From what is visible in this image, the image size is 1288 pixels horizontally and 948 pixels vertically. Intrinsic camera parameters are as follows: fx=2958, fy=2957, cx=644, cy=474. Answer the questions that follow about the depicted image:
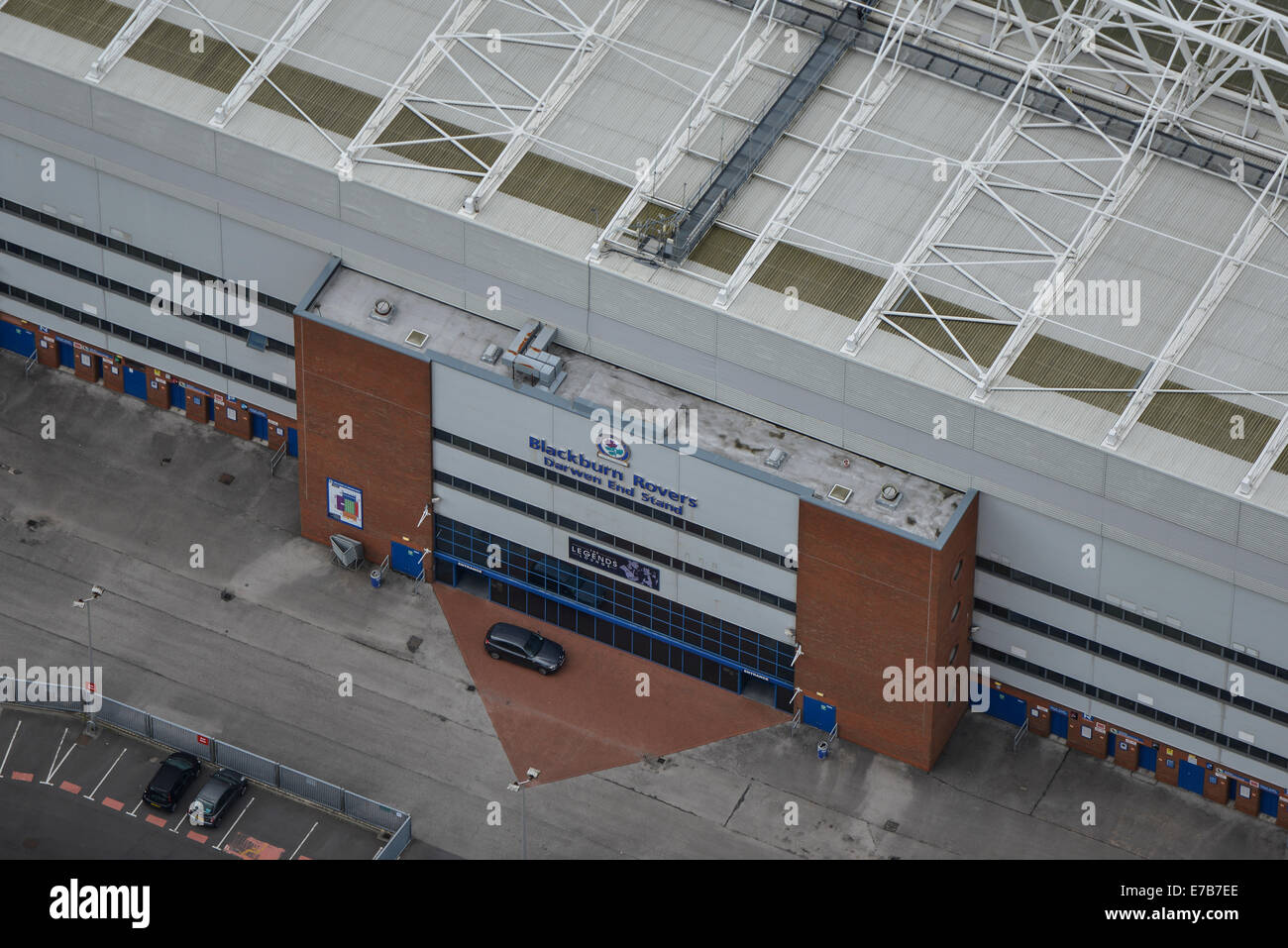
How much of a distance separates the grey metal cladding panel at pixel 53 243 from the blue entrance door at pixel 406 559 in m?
22.2

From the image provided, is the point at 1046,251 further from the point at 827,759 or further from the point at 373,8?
the point at 373,8

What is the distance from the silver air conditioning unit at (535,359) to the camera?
141 meters

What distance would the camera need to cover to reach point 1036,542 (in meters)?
136

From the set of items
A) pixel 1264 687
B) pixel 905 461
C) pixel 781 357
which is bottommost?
pixel 1264 687

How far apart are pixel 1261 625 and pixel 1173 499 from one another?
284 inches

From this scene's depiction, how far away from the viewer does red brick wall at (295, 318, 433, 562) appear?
472 feet

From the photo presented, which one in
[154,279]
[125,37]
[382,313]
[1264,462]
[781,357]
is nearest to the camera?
[1264,462]

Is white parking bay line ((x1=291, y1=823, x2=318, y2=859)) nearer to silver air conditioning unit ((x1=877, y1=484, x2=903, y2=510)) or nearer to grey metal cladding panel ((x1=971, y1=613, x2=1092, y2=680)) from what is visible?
silver air conditioning unit ((x1=877, y1=484, x2=903, y2=510))

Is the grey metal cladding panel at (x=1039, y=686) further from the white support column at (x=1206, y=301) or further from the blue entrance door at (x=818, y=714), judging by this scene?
the white support column at (x=1206, y=301)

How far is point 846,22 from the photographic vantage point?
148m

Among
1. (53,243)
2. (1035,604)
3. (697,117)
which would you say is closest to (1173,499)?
(1035,604)

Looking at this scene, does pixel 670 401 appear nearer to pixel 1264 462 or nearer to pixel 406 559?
pixel 406 559

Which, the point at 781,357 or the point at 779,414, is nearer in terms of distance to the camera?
the point at 781,357

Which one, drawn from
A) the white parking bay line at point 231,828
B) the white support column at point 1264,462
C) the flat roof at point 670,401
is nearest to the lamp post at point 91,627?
the white parking bay line at point 231,828
